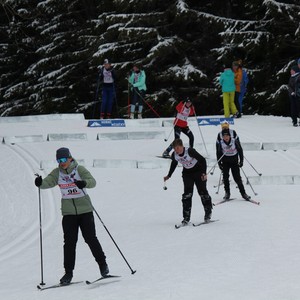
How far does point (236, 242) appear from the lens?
11070 mm

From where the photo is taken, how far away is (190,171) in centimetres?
1231

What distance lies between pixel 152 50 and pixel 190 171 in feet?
59.6

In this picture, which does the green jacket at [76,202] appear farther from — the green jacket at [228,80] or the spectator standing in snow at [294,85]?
the green jacket at [228,80]

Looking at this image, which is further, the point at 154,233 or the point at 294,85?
the point at 294,85

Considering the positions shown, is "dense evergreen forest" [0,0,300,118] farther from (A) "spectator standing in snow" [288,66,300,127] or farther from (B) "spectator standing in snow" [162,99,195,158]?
(B) "spectator standing in snow" [162,99,195,158]

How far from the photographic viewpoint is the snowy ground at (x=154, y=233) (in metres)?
8.77

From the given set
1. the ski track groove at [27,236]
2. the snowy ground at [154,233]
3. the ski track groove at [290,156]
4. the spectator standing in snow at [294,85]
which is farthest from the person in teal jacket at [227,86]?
the ski track groove at [27,236]

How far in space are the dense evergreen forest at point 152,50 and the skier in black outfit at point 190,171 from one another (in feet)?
46.9

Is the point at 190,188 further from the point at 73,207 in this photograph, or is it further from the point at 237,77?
the point at 237,77

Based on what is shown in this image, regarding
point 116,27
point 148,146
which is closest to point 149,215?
point 148,146

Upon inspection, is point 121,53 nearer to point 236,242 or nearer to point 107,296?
point 236,242

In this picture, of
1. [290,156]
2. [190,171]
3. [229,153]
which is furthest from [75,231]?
[290,156]

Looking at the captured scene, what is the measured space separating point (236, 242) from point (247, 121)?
13608 millimetres

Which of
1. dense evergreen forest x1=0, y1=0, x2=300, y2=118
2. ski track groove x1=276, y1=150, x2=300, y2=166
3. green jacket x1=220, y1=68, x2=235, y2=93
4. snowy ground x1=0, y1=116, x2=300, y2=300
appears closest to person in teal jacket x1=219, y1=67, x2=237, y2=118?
green jacket x1=220, y1=68, x2=235, y2=93
